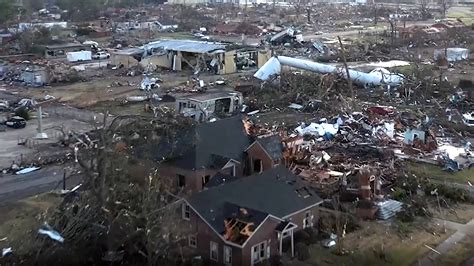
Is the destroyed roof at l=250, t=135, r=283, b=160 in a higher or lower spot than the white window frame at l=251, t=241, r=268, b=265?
higher

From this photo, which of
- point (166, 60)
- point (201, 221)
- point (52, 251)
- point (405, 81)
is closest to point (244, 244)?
point (201, 221)

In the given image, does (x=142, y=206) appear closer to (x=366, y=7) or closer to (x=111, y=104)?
(x=111, y=104)

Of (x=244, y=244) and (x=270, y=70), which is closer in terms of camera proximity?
(x=244, y=244)

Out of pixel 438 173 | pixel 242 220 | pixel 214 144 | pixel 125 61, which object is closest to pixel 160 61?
pixel 125 61

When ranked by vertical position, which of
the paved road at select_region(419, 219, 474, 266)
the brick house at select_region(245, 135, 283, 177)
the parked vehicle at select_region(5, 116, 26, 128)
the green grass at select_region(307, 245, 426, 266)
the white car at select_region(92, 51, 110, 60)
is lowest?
the white car at select_region(92, 51, 110, 60)

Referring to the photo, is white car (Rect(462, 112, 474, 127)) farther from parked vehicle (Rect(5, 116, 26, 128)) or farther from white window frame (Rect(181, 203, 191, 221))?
parked vehicle (Rect(5, 116, 26, 128))

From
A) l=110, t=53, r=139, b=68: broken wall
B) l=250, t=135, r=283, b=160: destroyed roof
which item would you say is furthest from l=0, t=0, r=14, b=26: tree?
l=250, t=135, r=283, b=160: destroyed roof

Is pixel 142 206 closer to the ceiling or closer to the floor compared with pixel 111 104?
closer to the ceiling
